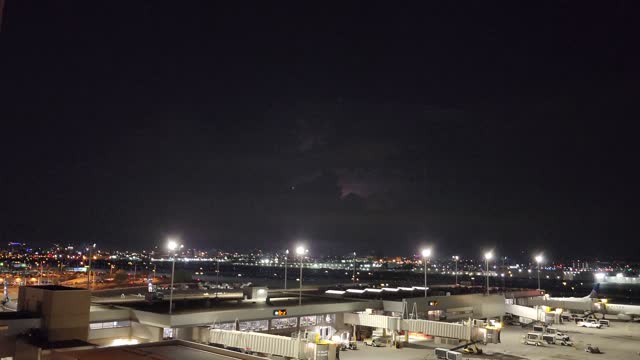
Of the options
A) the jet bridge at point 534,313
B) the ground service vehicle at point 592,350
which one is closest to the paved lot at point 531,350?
the ground service vehicle at point 592,350

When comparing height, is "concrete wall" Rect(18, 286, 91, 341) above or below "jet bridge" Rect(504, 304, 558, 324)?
above

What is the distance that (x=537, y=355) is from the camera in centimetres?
4219

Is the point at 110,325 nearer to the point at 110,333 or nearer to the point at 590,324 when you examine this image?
the point at 110,333

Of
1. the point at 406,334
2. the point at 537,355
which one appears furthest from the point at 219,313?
the point at 537,355

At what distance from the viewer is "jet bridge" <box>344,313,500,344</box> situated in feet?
140

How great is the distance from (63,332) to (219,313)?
12058 mm

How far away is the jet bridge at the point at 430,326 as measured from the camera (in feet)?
140

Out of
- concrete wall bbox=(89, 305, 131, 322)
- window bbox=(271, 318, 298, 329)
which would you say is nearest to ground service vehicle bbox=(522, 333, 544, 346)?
window bbox=(271, 318, 298, 329)

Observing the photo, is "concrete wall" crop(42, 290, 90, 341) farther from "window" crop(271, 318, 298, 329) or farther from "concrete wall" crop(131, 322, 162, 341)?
"window" crop(271, 318, 298, 329)

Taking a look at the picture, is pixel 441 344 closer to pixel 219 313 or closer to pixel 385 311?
pixel 385 311

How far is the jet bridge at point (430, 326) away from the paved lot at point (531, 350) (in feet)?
4.36

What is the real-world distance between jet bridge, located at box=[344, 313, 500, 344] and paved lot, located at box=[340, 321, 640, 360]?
133cm

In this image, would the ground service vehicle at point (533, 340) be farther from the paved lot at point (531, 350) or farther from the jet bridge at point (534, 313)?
the jet bridge at point (534, 313)

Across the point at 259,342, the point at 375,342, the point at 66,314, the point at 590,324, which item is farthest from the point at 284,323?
the point at 590,324
